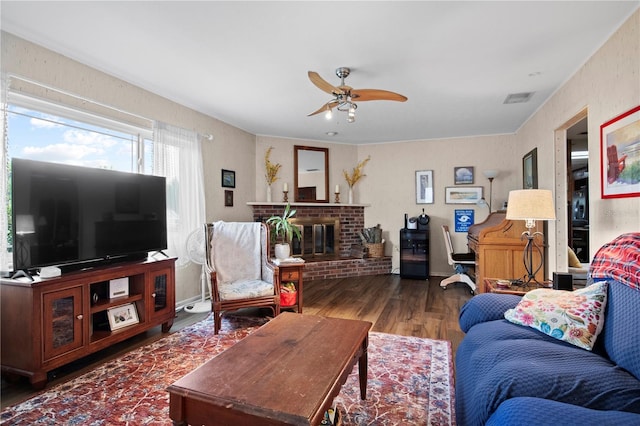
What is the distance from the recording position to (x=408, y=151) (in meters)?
5.55

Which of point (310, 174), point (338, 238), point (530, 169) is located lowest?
point (338, 238)

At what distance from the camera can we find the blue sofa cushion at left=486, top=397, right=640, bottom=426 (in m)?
0.93

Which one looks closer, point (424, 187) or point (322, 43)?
point (322, 43)

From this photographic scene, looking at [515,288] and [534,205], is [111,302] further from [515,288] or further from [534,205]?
[534,205]

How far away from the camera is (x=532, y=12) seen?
1.95 metres

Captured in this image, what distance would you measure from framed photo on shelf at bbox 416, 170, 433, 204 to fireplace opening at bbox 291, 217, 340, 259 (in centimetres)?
152

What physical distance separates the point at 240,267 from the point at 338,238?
252cm

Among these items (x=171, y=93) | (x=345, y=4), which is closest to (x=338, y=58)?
(x=345, y=4)

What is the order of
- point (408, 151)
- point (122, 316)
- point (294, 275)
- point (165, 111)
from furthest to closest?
point (408, 151) < point (165, 111) < point (294, 275) < point (122, 316)

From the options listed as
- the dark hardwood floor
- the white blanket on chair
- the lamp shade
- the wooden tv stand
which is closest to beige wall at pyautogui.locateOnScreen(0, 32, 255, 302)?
the white blanket on chair

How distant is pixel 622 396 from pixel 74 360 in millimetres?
3066

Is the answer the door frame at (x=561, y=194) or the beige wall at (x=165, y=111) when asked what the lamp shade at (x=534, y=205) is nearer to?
the door frame at (x=561, y=194)

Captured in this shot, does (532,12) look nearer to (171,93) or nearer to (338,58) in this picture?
(338,58)

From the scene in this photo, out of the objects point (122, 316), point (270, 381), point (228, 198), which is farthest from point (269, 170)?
point (270, 381)
